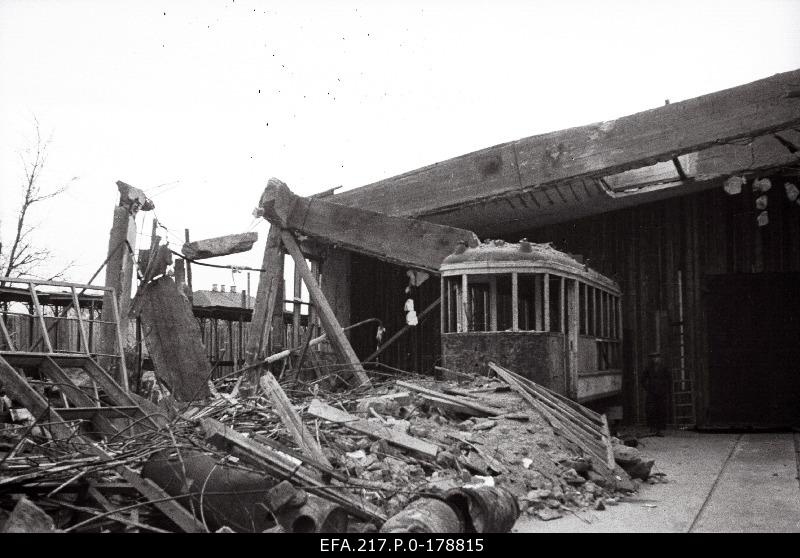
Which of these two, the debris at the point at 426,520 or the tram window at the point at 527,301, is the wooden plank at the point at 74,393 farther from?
the tram window at the point at 527,301

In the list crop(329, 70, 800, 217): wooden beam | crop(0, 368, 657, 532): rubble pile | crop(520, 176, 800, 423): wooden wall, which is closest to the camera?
crop(0, 368, 657, 532): rubble pile

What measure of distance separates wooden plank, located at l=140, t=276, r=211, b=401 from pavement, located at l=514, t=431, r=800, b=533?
20.4ft

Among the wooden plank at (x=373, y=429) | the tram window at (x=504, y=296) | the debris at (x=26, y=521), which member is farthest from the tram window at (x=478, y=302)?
the debris at (x=26, y=521)

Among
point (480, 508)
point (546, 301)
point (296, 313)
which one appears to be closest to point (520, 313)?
point (546, 301)

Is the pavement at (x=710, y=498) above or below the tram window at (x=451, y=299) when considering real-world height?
below

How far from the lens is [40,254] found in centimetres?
2250

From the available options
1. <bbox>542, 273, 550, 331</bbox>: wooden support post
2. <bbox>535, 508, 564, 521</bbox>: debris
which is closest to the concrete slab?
<bbox>535, 508, 564, 521</bbox>: debris

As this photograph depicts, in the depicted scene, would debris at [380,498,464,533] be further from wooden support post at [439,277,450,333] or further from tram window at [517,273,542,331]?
tram window at [517,273,542,331]

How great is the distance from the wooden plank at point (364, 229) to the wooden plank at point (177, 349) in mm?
2875

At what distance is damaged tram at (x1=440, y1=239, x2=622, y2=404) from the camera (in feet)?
34.7

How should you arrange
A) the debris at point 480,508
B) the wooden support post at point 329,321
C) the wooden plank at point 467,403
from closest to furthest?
the debris at point 480,508 → the wooden plank at point 467,403 → the wooden support post at point 329,321

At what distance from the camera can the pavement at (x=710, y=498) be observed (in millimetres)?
6262

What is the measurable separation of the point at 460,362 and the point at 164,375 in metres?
4.48
